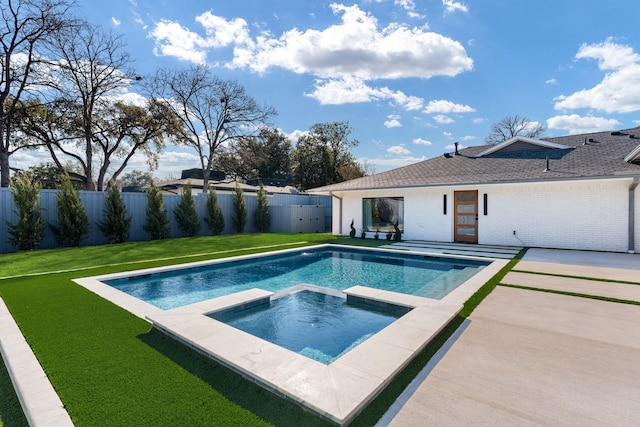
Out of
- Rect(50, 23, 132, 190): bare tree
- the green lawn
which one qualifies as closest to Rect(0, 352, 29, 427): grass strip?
the green lawn

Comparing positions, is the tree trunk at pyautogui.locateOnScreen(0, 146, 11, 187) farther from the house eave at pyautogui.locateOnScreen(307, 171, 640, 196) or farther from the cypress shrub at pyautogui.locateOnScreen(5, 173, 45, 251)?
the house eave at pyautogui.locateOnScreen(307, 171, 640, 196)

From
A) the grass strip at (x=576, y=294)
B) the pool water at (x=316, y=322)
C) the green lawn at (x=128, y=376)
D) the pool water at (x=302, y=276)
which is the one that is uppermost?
the grass strip at (x=576, y=294)

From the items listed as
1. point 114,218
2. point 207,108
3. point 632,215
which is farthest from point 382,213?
point 207,108

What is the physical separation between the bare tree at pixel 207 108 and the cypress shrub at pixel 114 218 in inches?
427

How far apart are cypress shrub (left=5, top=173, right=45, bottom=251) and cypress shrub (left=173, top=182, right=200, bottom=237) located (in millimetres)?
4946

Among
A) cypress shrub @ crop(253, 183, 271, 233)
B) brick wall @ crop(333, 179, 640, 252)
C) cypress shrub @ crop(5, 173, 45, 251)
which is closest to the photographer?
brick wall @ crop(333, 179, 640, 252)

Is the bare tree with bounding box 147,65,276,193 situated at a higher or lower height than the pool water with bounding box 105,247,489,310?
higher

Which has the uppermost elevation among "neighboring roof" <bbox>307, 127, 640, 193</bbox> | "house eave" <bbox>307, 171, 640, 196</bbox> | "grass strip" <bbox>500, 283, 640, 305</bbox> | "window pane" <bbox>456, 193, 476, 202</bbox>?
"neighboring roof" <bbox>307, 127, 640, 193</bbox>

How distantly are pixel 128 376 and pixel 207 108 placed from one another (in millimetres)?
23100

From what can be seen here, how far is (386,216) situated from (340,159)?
22377 millimetres

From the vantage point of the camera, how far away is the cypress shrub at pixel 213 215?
605 inches

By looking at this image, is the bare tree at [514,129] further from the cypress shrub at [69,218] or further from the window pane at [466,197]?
the cypress shrub at [69,218]

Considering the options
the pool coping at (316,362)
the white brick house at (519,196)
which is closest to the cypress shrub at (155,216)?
the white brick house at (519,196)

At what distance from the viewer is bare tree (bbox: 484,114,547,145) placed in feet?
99.7
